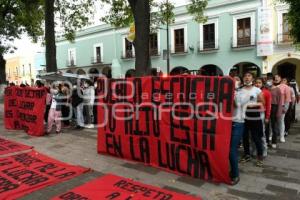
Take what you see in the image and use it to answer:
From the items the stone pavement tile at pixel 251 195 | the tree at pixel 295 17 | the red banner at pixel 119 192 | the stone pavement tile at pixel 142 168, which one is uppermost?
the tree at pixel 295 17

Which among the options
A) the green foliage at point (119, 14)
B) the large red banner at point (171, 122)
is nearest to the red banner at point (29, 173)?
the large red banner at point (171, 122)

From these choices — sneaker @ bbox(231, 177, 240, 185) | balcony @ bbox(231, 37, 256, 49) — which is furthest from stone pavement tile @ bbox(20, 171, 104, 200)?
balcony @ bbox(231, 37, 256, 49)

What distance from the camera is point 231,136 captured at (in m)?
5.30

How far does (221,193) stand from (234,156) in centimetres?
69

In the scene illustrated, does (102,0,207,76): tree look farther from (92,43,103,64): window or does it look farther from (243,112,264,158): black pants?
(92,43,103,64): window

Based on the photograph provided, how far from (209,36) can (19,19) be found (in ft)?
47.1

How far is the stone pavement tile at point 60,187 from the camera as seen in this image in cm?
496

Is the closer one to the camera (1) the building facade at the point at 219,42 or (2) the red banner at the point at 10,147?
(2) the red banner at the point at 10,147

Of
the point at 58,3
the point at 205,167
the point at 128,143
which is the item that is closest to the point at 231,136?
the point at 205,167

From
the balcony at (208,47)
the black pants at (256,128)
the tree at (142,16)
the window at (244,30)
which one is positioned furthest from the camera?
the balcony at (208,47)

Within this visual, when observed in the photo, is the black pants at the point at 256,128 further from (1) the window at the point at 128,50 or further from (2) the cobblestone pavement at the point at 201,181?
(1) the window at the point at 128,50

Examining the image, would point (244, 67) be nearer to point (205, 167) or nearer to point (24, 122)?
point (24, 122)

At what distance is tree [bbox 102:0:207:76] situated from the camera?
926 cm

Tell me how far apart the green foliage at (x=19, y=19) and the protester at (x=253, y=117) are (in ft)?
44.7
